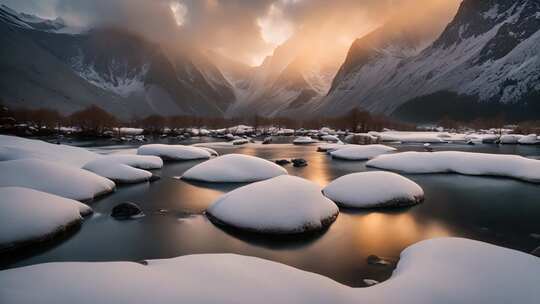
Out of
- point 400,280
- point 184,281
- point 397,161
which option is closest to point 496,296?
point 400,280

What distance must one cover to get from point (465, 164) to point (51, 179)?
35169mm

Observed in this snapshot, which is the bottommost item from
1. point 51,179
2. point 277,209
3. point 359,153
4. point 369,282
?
point 369,282

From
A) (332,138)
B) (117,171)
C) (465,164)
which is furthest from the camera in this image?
(332,138)

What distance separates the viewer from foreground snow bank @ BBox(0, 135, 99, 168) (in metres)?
30.2

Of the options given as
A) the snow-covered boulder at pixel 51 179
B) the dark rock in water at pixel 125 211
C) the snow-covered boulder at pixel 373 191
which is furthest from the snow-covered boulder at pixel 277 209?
the snow-covered boulder at pixel 51 179

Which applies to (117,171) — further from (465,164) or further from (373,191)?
(465,164)

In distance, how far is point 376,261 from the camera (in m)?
12.6

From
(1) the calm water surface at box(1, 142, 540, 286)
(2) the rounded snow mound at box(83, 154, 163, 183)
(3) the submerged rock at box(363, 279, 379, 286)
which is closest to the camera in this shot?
(3) the submerged rock at box(363, 279, 379, 286)

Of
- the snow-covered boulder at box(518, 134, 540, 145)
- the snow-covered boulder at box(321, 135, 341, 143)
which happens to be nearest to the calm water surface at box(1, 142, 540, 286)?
the snow-covered boulder at box(518, 134, 540, 145)

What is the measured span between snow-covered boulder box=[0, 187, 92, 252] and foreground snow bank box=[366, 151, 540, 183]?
1147 inches

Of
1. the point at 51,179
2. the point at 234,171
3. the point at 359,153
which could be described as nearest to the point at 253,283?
the point at 51,179

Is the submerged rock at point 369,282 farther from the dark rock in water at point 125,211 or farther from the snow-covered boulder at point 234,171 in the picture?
the snow-covered boulder at point 234,171

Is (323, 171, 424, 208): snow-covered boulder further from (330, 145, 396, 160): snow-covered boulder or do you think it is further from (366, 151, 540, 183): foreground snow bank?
(330, 145, 396, 160): snow-covered boulder

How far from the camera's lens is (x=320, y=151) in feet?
193
